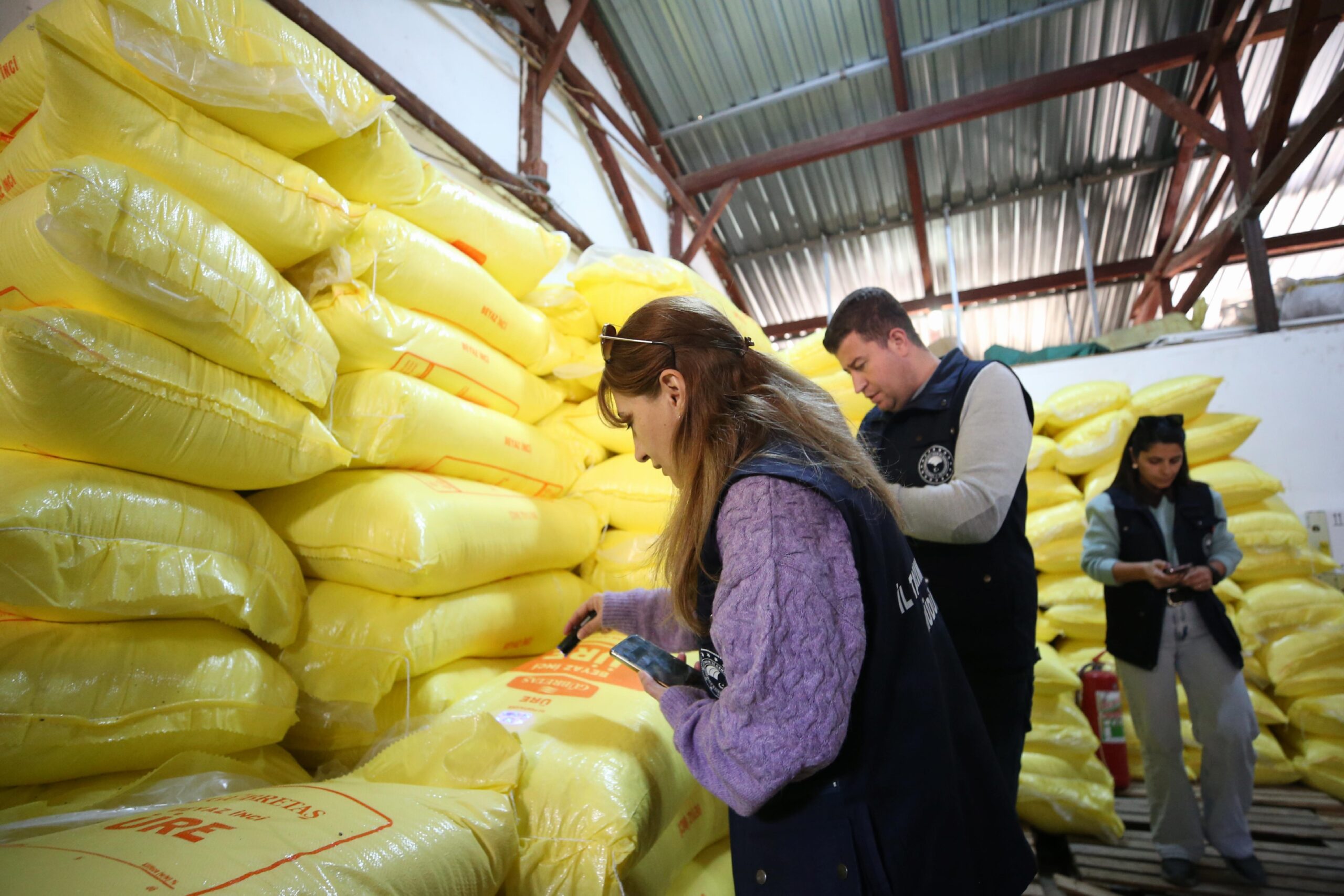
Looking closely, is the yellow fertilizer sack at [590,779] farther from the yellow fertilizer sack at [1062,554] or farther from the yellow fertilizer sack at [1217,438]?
the yellow fertilizer sack at [1217,438]

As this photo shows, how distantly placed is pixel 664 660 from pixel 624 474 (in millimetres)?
1290

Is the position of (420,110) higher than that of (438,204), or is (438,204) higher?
(420,110)

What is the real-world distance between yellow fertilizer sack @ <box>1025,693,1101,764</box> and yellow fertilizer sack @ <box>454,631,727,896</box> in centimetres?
165

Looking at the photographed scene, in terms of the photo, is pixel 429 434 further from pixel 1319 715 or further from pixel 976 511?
pixel 1319 715

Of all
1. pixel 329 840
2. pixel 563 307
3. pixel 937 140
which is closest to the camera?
pixel 329 840

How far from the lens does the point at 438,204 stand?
1.74 meters

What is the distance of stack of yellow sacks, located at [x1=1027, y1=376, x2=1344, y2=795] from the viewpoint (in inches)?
98.3

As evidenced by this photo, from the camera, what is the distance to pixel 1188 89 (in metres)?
5.17

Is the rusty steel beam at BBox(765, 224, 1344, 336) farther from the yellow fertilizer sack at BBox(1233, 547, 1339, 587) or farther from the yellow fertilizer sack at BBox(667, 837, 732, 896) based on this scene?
the yellow fertilizer sack at BBox(667, 837, 732, 896)

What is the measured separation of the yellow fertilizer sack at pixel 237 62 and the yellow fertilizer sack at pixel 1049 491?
10.1 ft

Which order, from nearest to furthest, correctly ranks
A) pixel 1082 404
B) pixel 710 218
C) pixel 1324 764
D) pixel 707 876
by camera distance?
1. pixel 707 876
2. pixel 1324 764
3. pixel 1082 404
4. pixel 710 218

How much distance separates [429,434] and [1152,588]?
2.38m

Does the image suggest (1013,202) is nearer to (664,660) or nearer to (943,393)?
(943,393)

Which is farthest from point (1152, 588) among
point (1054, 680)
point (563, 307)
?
point (563, 307)
